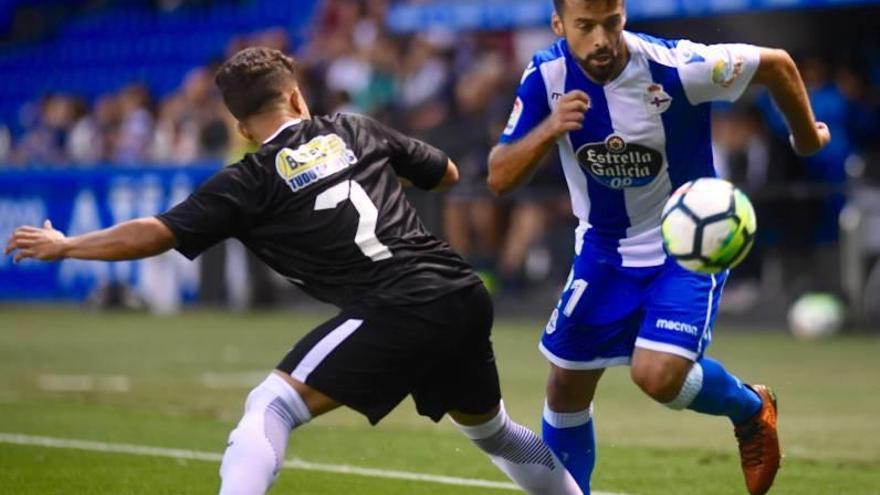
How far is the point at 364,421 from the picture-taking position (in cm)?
1146

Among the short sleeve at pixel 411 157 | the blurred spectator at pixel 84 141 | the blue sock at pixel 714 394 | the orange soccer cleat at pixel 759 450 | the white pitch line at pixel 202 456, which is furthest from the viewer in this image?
the blurred spectator at pixel 84 141

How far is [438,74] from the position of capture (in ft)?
68.2

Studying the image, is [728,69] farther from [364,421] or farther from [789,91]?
[364,421]

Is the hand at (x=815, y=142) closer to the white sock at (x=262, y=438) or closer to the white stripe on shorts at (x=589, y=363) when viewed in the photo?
the white stripe on shorts at (x=589, y=363)

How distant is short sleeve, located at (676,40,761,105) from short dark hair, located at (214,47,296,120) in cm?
165

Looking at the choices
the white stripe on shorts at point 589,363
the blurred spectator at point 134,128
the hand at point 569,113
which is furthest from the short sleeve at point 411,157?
the blurred spectator at point 134,128

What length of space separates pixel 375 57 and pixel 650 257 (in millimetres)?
15114

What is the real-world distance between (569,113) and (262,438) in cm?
171

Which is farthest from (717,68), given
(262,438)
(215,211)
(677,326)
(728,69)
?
(262,438)

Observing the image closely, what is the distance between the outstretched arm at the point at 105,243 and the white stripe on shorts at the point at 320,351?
0.62 m

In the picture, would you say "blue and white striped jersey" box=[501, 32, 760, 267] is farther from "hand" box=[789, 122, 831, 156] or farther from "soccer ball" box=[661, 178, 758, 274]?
"soccer ball" box=[661, 178, 758, 274]

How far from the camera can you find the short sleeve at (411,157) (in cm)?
660

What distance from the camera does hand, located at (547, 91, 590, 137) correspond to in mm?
6438

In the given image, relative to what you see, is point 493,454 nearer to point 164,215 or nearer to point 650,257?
point 650,257
